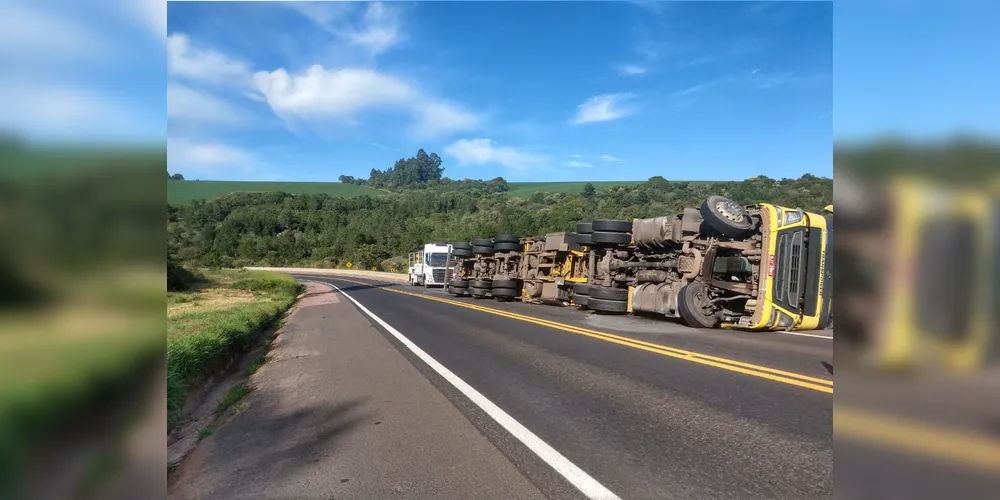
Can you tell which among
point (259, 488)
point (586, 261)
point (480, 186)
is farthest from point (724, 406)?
point (480, 186)

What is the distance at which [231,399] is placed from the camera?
22.4 ft

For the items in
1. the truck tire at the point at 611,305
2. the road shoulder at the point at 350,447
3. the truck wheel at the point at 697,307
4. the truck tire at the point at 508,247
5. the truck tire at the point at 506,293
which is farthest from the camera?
the truck tire at the point at 508,247

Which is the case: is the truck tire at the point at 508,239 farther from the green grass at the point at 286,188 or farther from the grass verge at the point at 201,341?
the green grass at the point at 286,188

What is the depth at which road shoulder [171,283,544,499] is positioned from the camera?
11.8 feet

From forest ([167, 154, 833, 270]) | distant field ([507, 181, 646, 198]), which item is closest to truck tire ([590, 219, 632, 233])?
forest ([167, 154, 833, 270])

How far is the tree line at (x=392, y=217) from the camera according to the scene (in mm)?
57375

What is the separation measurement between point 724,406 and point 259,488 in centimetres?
381

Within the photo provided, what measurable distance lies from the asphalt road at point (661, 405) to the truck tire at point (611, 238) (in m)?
3.81

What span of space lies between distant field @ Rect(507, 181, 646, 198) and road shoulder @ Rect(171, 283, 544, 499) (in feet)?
270

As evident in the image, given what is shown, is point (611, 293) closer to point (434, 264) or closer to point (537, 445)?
point (537, 445)

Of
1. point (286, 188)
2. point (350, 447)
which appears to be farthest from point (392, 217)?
point (350, 447)
